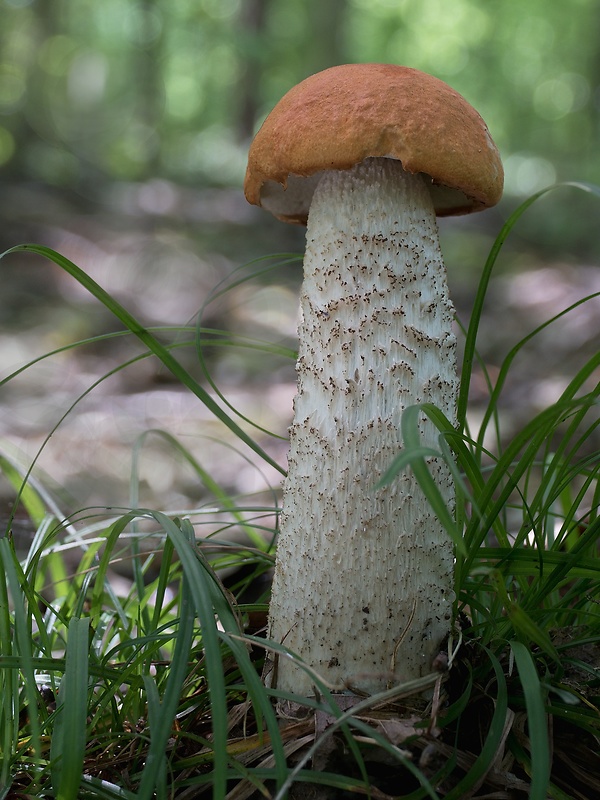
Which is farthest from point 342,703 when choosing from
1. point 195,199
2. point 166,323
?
point 195,199

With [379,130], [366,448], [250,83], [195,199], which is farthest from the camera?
[250,83]

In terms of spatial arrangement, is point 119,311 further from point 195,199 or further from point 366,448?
point 195,199

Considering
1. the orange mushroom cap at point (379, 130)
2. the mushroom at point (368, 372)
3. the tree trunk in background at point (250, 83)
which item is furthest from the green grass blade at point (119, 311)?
the tree trunk in background at point (250, 83)

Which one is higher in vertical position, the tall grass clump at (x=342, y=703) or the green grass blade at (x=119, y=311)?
the green grass blade at (x=119, y=311)

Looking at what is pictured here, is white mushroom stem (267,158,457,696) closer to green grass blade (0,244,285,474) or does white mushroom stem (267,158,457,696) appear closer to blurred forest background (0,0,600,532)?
green grass blade (0,244,285,474)

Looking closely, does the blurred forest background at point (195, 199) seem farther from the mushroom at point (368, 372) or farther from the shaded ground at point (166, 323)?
the mushroom at point (368, 372)

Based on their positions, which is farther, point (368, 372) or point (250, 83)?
point (250, 83)

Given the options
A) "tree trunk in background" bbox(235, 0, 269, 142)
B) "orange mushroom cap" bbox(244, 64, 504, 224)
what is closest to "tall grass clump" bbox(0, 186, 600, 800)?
"orange mushroom cap" bbox(244, 64, 504, 224)
